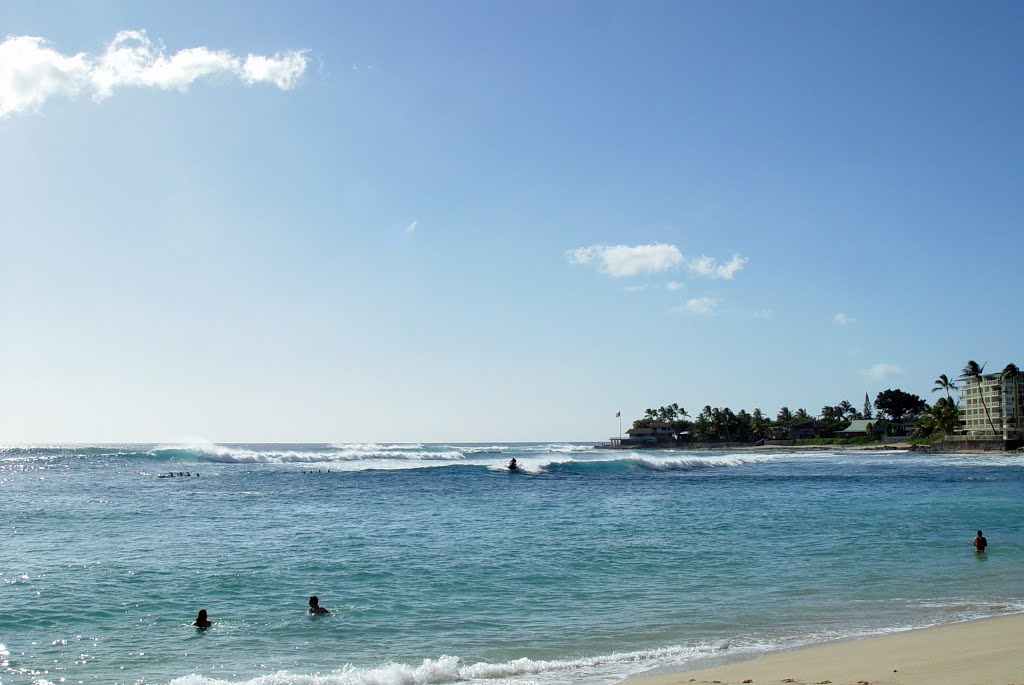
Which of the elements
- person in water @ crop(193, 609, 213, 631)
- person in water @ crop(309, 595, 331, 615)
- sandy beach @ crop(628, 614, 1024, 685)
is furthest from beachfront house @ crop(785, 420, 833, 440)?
person in water @ crop(193, 609, 213, 631)

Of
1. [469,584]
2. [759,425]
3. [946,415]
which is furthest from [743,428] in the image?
[469,584]

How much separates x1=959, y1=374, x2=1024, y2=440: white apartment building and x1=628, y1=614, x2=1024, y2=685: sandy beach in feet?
337

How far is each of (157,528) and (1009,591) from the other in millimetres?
26417

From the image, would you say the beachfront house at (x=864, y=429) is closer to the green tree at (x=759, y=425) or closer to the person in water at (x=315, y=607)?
the green tree at (x=759, y=425)

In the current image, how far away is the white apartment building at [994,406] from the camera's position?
10494cm

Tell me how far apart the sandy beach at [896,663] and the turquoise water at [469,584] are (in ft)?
2.74

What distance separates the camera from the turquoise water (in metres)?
11.6

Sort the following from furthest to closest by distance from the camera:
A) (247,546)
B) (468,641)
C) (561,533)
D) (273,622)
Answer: (561,533) < (247,546) < (273,622) < (468,641)

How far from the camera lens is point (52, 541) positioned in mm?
23578

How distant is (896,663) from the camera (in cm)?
1001

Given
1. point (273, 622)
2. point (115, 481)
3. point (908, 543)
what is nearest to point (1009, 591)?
point (908, 543)

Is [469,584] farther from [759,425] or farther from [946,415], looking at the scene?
[759,425]

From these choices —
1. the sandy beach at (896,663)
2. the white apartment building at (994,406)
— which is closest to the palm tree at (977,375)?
the white apartment building at (994,406)

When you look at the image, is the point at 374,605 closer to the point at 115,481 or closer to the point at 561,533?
the point at 561,533
